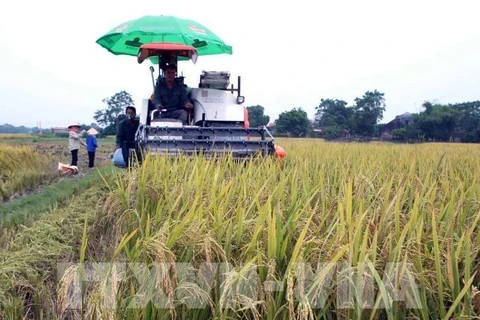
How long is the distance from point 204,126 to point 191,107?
0.45 metres

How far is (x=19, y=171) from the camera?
27.0ft

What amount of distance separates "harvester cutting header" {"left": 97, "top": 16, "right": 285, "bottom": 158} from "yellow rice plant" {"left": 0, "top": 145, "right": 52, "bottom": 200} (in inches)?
122

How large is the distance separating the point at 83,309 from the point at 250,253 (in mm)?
809

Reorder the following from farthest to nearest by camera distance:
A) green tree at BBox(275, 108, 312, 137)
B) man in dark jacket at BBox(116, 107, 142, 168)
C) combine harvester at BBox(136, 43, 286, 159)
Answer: green tree at BBox(275, 108, 312, 137)
man in dark jacket at BBox(116, 107, 142, 168)
combine harvester at BBox(136, 43, 286, 159)

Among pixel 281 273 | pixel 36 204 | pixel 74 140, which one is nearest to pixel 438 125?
pixel 74 140

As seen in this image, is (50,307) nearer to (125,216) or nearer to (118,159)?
(125,216)

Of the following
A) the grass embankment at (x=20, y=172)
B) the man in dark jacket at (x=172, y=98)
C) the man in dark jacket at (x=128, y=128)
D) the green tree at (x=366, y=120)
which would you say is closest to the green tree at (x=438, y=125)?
the green tree at (x=366, y=120)

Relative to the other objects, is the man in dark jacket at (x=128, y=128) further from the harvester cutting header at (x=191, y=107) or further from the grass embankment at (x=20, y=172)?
the grass embankment at (x=20, y=172)

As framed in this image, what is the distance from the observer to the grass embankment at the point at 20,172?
7.11 metres

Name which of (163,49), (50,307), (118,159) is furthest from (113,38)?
(50,307)

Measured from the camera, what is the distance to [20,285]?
2225 millimetres

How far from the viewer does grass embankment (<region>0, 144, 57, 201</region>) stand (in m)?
7.11

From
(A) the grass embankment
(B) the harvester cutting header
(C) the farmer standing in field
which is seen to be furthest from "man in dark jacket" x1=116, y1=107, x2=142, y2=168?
(C) the farmer standing in field

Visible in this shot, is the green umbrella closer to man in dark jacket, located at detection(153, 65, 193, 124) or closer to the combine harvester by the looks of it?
the combine harvester
